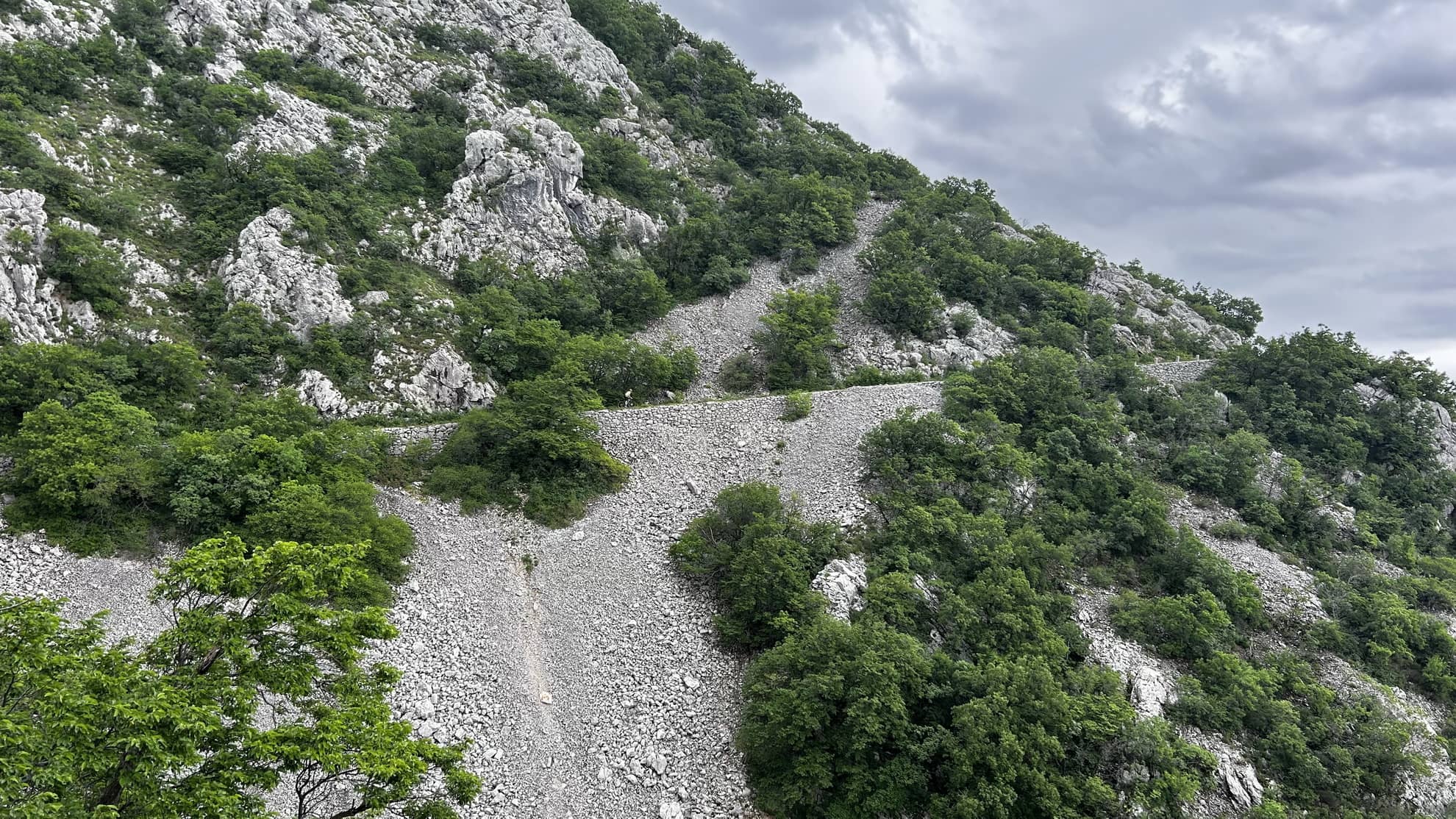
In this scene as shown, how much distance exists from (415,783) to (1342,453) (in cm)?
5215

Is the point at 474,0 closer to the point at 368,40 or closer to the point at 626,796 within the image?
the point at 368,40

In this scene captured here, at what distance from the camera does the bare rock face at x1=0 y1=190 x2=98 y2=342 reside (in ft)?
89.8

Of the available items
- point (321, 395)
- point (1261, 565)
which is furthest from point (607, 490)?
point (1261, 565)

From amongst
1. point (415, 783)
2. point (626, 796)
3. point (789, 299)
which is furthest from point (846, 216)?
point (415, 783)

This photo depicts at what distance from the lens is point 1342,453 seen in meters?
38.6

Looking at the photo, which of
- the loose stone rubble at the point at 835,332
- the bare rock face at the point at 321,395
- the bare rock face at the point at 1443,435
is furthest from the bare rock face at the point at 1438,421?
the bare rock face at the point at 321,395

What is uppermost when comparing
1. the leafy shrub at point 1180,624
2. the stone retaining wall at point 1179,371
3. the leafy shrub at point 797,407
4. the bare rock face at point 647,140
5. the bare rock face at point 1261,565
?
the bare rock face at point 647,140

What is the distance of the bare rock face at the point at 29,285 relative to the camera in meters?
27.4

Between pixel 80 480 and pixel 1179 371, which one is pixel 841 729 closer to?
pixel 80 480

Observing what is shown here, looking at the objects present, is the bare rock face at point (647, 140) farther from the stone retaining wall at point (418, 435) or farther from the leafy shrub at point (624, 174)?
the stone retaining wall at point (418, 435)

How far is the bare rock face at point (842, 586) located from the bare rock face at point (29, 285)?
118 ft

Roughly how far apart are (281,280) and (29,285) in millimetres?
10060

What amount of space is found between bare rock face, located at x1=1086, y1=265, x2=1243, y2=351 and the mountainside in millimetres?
447

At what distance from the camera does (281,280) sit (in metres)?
36.3
